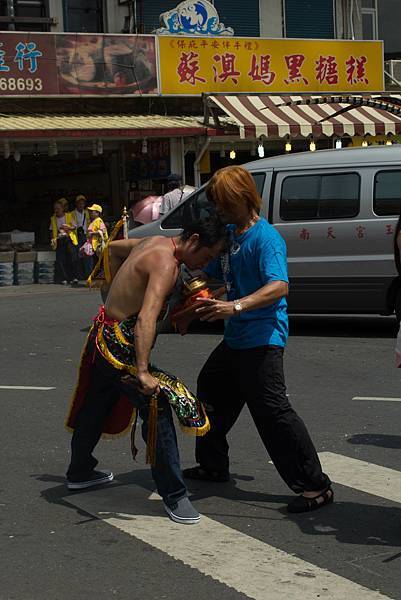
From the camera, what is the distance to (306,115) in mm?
21172

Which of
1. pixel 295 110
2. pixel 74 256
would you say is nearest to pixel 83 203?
pixel 74 256

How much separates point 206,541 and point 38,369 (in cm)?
531

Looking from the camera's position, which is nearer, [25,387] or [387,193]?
[25,387]

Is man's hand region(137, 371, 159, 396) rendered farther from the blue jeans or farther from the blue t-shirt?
the blue t-shirt

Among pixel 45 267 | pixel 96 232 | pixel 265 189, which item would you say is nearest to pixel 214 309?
pixel 265 189

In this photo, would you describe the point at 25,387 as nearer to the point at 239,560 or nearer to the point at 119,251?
the point at 119,251

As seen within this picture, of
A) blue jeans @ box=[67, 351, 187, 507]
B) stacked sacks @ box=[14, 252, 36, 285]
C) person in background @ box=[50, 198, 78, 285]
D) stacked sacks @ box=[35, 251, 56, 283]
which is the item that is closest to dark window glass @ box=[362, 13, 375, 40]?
person in background @ box=[50, 198, 78, 285]

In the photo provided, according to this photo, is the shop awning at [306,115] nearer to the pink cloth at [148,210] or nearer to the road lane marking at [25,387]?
the pink cloth at [148,210]

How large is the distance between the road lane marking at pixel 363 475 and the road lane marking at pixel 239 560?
999 millimetres

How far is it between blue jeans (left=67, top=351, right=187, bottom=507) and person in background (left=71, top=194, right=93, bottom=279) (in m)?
14.5

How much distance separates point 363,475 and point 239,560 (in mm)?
1598

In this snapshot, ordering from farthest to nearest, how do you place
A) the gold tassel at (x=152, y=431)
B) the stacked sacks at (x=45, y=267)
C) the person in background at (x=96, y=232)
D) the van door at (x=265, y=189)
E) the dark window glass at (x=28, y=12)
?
the dark window glass at (x=28, y=12) → the stacked sacks at (x=45, y=267) → the person in background at (x=96, y=232) → the van door at (x=265, y=189) → the gold tassel at (x=152, y=431)

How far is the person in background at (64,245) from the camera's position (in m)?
20.2

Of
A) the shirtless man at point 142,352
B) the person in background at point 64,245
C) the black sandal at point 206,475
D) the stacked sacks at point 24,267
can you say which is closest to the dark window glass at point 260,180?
the black sandal at point 206,475
